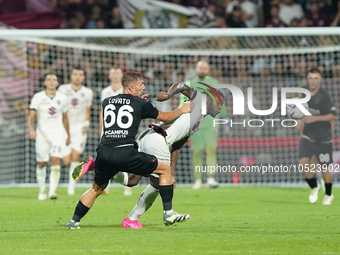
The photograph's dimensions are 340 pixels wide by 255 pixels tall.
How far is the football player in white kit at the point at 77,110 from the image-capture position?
12.6 meters

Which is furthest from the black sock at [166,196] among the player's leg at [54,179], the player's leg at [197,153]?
the player's leg at [197,153]

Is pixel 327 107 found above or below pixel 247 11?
below

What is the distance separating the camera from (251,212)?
9211 millimetres

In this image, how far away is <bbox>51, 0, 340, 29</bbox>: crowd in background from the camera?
676 inches

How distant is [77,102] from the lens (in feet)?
41.6

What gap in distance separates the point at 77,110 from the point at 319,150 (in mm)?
4837

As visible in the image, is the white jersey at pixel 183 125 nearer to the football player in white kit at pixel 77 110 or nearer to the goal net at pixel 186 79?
the football player in white kit at pixel 77 110

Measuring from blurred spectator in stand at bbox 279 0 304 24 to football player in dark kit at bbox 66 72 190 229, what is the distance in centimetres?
1126

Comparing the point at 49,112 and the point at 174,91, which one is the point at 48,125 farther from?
the point at 174,91

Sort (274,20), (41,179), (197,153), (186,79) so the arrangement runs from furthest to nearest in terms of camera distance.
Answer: (274,20), (186,79), (197,153), (41,179)

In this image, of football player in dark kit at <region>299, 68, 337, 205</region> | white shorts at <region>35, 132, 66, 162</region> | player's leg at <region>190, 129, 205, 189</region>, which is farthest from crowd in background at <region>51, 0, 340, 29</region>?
football player in dark kit at <region>299, 68, 337, 205</region>

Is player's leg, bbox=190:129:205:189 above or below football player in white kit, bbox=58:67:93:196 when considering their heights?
below

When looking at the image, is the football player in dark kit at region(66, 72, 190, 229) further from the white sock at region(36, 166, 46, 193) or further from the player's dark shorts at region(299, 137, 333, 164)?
the white sock at region(36, 166, 46, 193)

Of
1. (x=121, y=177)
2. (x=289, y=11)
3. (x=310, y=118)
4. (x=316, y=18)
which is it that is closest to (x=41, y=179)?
(x=121, y=177)
